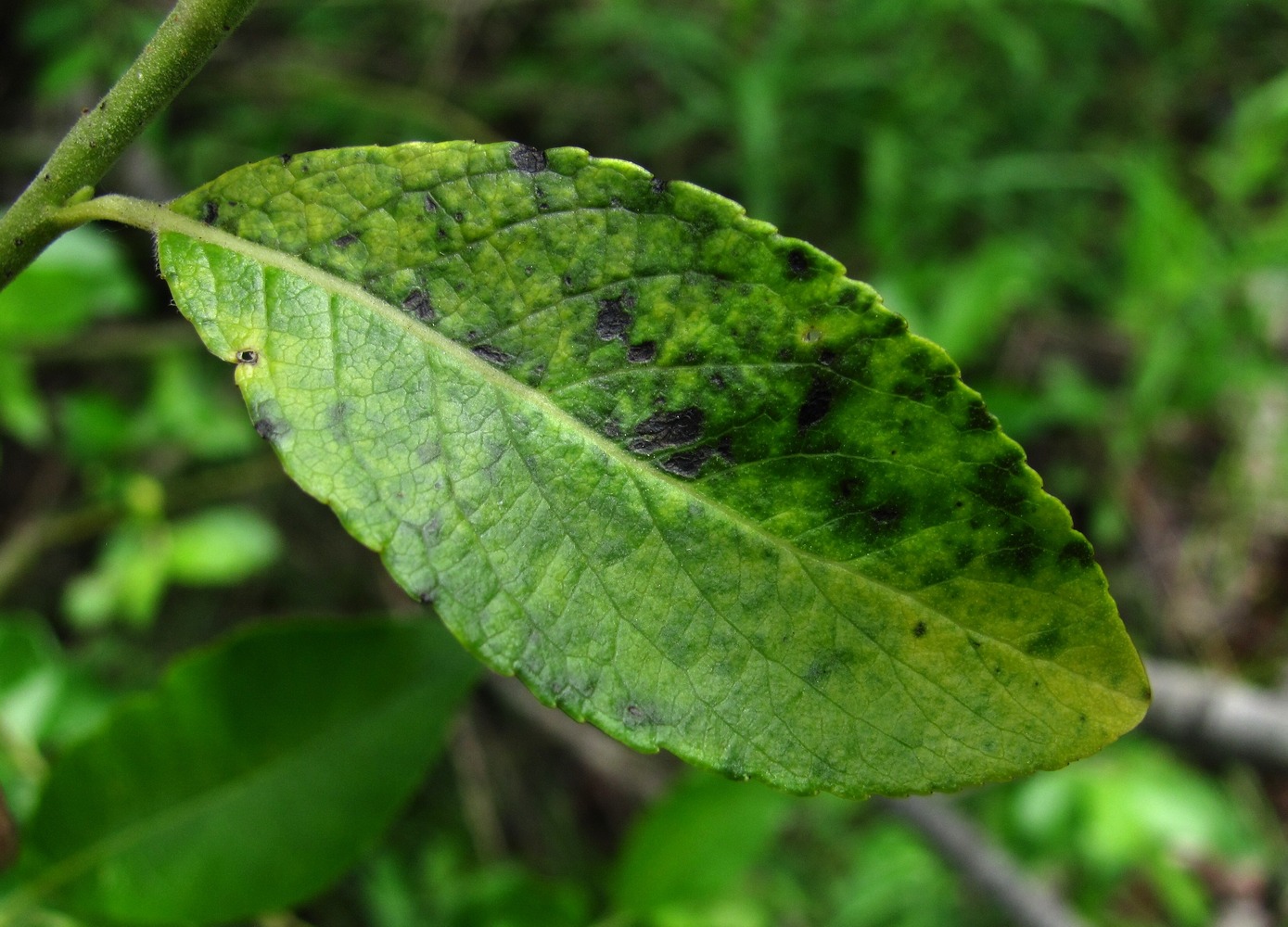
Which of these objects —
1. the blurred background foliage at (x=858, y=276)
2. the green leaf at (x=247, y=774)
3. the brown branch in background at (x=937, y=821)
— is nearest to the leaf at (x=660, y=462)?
the green leaf at (x=247, y=774)

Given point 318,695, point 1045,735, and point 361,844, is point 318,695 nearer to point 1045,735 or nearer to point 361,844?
point 361,844

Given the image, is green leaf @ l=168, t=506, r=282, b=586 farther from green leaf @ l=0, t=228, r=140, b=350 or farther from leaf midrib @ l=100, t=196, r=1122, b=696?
leaf midrib @ l=100, t=196, r=1122, b=696

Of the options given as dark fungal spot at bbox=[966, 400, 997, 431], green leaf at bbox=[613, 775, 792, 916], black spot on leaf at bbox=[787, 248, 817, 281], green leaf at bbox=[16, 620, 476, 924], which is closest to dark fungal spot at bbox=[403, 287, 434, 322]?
black spot on leaf at bbox=[787, 248, 817, 281]

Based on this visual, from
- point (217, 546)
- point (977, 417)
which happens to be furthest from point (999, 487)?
point (217, 546)

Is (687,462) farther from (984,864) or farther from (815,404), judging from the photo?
(984,864)

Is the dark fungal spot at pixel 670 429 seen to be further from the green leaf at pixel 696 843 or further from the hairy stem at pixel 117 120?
the green leaf at pixel 696 843

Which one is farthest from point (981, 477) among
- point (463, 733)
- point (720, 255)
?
point (463, 733)

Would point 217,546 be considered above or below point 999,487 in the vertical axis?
below

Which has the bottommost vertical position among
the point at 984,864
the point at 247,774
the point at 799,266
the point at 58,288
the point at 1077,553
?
the point at 984,864
